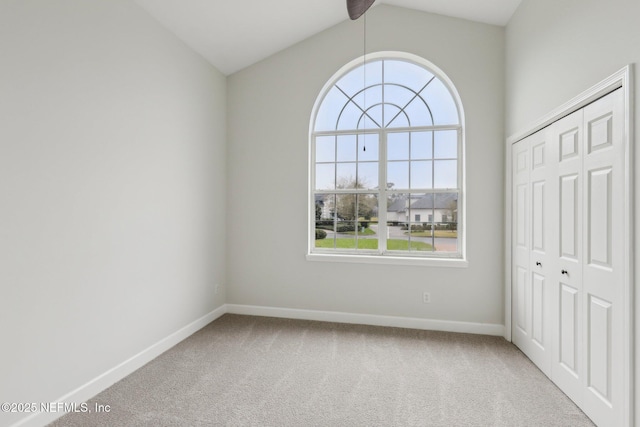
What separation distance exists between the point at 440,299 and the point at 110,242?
318cm

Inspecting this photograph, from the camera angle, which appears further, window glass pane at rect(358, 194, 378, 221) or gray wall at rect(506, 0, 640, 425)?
window glass pane at rect(358, 194, 378, 221)

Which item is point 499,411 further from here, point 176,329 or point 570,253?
point 176,329

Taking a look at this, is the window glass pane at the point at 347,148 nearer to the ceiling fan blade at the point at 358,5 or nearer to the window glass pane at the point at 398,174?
the window glass pane at the point at 398,174

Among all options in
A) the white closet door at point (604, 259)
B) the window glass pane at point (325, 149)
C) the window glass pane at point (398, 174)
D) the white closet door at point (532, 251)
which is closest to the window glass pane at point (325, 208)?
the window glass pane at point (325, 149)

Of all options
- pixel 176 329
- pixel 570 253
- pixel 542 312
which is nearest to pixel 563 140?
pixel 570 253

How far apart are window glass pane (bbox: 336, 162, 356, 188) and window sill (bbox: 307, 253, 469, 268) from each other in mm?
859

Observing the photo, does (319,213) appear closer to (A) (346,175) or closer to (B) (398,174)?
(A) (346,175)

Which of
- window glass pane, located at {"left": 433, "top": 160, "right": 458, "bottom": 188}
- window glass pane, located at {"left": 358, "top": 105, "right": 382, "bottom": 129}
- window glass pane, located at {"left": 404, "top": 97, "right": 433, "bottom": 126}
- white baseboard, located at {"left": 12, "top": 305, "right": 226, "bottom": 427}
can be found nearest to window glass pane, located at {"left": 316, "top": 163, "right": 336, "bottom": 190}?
window glass pane, located at {"left": 358, "top": 105, "right": 382, "bottom": 129}

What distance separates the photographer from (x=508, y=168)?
324 cm

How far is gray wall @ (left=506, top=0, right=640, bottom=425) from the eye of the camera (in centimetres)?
170

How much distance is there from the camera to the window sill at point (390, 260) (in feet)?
11.4

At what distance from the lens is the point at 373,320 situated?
12.1 feet

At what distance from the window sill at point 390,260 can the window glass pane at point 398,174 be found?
84 cm

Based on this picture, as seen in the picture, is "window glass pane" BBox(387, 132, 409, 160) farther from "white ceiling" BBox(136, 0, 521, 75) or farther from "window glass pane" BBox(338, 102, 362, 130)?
"white ceiling" BBox(136, 0, 521, 75)
